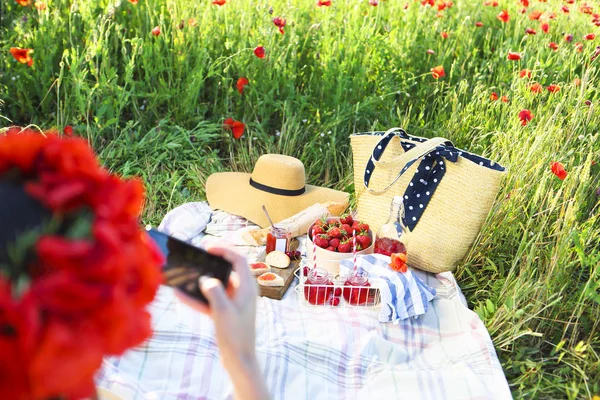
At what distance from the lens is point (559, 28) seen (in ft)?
14.6

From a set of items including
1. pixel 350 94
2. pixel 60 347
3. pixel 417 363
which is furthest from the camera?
pixel 350 94

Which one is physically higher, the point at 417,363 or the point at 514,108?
the point at 514,108

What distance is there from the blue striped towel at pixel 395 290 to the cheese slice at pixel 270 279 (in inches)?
10.3

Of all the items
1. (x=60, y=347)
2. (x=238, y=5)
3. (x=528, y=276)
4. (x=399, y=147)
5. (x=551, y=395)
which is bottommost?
(x=551, y=395)

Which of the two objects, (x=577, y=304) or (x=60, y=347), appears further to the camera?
(x=577, y=304)

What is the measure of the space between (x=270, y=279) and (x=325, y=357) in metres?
0.47

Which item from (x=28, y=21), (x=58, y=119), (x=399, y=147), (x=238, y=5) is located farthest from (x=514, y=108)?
(x=28, y=21)

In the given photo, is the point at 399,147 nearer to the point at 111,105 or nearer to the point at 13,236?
the point at 111,105

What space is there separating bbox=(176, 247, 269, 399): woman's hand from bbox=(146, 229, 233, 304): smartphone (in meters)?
0.01

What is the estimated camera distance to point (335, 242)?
8.57 feet

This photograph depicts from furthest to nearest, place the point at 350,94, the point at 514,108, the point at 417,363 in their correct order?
the point at 350,94 < the point at 514,108 < the point at 417,363

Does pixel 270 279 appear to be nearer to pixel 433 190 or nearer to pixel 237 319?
pixel 433 190

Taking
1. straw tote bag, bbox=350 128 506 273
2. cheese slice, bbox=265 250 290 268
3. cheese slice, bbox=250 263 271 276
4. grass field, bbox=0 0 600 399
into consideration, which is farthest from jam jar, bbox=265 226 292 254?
grass field, bbox=0 0 600 399

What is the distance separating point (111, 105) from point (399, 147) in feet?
5.51
